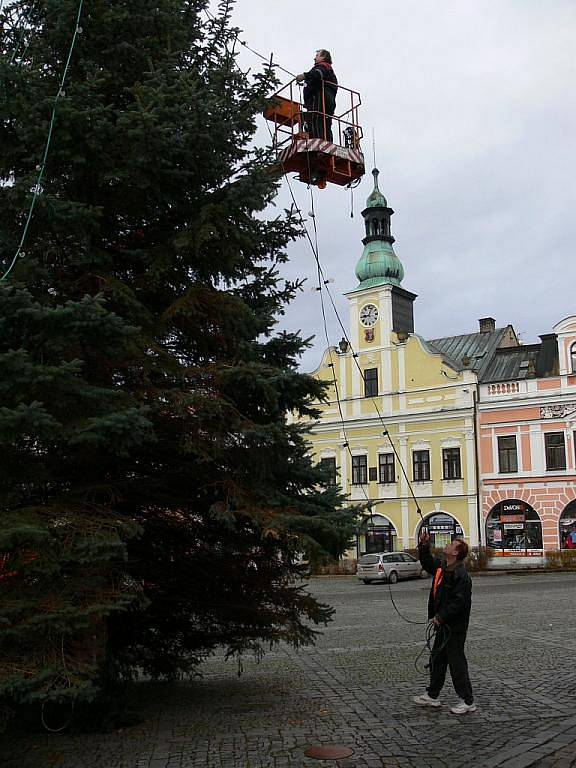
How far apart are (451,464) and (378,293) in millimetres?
11009

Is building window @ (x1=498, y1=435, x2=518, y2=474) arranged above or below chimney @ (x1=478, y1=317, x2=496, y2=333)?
below

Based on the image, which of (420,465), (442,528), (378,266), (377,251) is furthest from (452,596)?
(377,251)

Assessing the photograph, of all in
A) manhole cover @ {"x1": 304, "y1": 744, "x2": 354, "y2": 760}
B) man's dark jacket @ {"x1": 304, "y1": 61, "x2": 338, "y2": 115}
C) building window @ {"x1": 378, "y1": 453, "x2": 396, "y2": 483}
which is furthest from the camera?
building window @ {"x1": 378, "y1": 453, "x2": 396, "y2": 483}

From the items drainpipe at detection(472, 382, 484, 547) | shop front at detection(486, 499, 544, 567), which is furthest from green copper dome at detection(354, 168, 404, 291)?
shop front at detection(486, 499, 544, 567)

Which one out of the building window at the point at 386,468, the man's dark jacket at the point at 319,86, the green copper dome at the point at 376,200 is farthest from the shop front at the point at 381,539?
the man's dark jacket at the point at 319,86

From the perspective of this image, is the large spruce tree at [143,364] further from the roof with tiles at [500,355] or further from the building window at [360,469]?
the building window at [360,469]

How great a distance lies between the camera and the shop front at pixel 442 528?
1714 inches

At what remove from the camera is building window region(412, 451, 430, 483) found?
45312 mm

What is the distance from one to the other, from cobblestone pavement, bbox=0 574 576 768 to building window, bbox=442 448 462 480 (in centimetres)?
3002

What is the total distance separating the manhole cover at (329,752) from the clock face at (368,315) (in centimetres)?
4190

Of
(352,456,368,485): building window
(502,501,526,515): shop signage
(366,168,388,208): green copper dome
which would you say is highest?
(366,168,388,208): green copper dome

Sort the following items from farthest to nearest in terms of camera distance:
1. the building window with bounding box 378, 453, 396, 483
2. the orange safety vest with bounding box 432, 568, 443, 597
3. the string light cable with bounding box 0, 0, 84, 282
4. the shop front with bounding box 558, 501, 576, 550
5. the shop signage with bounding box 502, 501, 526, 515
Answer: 1. the building window with bounding box 378, 453, 396, 483
2. the shop signage with bounding box 502, 501, 526, 515
3. the shop front with bounding box 558, 501, 576, 550
4. the orange safety vest with bounding box 432, 568, 443, 597
5. the string light cable with bounding box 0, 0, 84, 282

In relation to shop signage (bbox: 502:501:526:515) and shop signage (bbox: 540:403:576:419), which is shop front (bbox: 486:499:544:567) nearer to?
shop signage (bbox: 502:501:526:515)

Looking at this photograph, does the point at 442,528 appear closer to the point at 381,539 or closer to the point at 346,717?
the point at 381,539
